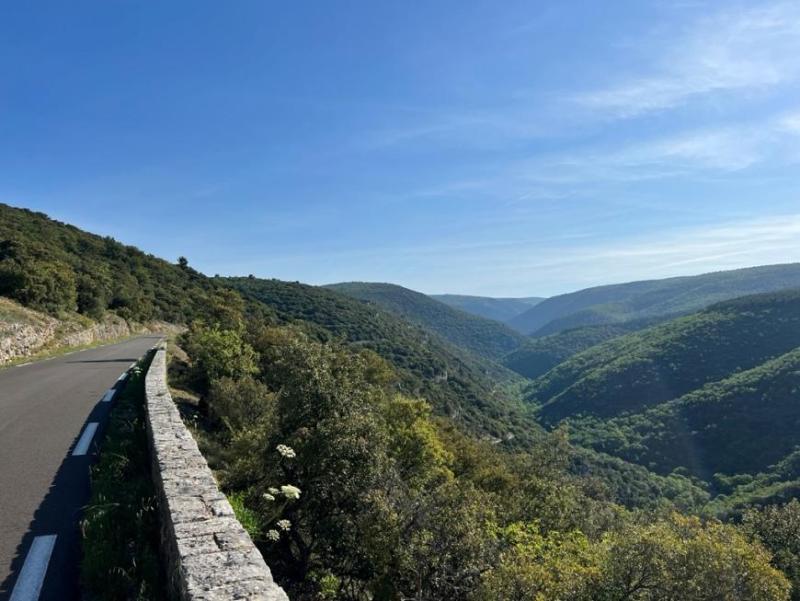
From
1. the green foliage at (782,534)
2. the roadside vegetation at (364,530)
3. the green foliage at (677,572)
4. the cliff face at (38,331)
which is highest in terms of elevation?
the cliff face at (38,331)

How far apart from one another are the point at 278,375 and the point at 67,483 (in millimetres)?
4590

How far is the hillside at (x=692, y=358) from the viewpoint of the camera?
159750mm

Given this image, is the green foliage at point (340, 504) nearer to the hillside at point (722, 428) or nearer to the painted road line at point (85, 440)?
the painted road line at point (85, 440)

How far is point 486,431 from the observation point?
103 meters

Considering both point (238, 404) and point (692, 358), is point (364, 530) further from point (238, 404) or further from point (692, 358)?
point (692, 358)

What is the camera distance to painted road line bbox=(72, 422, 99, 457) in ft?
30.3

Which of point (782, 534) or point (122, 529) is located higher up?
point (122, 529)

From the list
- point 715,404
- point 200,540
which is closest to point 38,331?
point 200,540

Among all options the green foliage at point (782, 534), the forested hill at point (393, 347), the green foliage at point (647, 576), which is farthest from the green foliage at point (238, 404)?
the forested hill at point (393, 347)

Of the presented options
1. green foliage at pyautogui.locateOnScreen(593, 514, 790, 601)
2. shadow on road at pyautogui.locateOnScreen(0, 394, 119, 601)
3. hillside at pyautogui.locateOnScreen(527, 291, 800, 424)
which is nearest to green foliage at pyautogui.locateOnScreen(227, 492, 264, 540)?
shadow on road at pyautogui.locateOnScreen(0, 394, 119, 601)

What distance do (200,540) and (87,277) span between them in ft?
137

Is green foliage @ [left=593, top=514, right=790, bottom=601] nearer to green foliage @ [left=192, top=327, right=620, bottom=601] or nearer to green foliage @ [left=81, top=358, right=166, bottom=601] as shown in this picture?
green foliage @ [left=192, top=327, right=620, bottom=601]

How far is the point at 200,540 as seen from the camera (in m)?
4.64

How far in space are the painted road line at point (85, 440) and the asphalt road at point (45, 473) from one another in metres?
0.06
